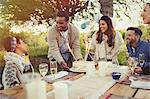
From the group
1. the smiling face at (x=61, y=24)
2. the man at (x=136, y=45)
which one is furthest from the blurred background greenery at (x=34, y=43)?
the man at (x=136, y=45)

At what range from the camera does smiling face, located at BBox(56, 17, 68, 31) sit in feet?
7.07

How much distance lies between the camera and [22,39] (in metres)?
1.93

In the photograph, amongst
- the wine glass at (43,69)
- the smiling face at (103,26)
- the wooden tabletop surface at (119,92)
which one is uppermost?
the smiling face at (103,26)

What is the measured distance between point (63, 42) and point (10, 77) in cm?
57

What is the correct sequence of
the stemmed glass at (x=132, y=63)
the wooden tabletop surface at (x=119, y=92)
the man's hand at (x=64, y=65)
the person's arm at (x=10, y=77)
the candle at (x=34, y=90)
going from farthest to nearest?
the man's hand at (x=64, y=65) < the stemmed glass at (x=132, y=63) < the person's arm at (x=10, y=77) < the wooden tabletop surface at (x=119, y=92) < the candle at (x=34, y=90)

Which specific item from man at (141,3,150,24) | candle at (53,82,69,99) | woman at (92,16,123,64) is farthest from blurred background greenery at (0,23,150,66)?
man at (141,3,150,24)

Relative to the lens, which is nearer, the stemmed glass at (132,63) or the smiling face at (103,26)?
the stemmed glass at (132,63)

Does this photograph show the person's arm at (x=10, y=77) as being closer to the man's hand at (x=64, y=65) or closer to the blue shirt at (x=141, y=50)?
the man's hand at (x=64, y=65)

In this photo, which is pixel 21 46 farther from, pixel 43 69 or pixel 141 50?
pixel 141 50

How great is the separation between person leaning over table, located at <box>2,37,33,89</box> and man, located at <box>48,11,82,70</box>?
29 cm

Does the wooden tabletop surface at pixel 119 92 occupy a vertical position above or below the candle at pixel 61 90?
below

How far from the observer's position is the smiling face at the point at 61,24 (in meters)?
2.15

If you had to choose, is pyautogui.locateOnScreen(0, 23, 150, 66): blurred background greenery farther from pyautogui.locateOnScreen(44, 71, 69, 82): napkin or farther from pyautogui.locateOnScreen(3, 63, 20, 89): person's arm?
pyautogui.locateOnScreen(44, 71, 69, 82): napkin

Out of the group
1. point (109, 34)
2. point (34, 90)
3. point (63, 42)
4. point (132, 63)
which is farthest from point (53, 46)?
point (34, 90)
